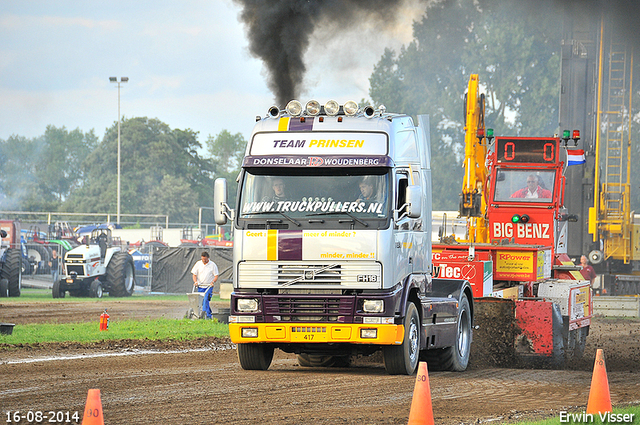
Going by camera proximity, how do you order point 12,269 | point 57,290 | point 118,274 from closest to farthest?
point 12,269 < point 57,290 < point 118,274

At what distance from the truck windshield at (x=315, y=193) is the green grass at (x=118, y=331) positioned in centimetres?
680

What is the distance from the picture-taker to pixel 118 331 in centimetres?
1908

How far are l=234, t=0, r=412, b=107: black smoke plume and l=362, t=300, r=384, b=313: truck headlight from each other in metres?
8.23

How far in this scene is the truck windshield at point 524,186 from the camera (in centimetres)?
1770

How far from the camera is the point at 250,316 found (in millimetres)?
11641

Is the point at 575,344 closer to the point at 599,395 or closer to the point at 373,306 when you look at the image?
the point at 373,306

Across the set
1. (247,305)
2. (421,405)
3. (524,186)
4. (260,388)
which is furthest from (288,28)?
(421,405)

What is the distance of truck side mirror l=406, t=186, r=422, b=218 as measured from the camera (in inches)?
453

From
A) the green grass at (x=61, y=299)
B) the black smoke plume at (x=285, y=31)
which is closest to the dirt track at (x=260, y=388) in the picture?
the black smoke plume at (x=285, y=31)

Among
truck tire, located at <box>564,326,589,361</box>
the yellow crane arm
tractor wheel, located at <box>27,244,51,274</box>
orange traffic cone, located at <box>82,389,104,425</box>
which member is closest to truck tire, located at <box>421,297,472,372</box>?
truck tire, located at <box>564,326,589,361</box>

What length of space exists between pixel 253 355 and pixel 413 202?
120 inches

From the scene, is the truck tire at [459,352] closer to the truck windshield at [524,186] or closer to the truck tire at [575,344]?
the truck tire at [575,344]

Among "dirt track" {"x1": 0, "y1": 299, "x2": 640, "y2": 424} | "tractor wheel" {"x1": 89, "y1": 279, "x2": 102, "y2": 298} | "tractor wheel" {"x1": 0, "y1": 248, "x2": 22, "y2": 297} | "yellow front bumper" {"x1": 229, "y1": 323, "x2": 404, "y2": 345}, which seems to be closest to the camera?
"dirt track" {"x1": 0, "y1": 299, "x2": 640, "y2": 424}

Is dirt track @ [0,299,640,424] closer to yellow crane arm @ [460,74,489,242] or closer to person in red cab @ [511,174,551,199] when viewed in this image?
person in red cab @ [511,174,551,199]
